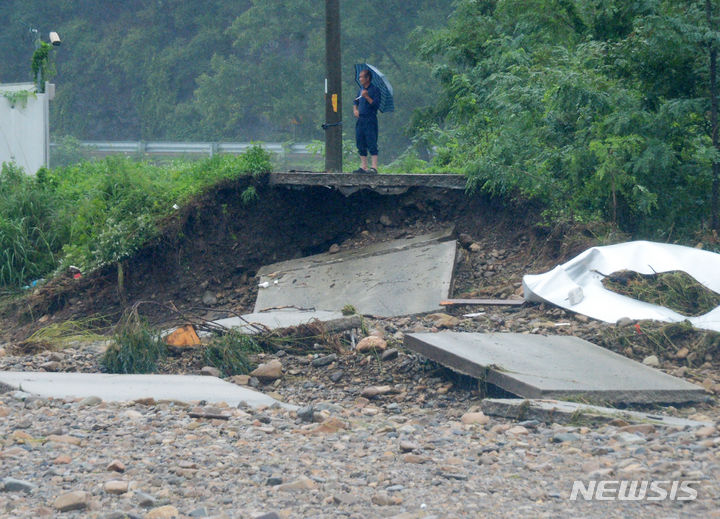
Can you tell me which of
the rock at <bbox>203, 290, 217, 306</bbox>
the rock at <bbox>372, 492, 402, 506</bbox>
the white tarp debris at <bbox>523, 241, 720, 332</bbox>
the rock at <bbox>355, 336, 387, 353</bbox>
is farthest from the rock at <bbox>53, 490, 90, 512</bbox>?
the rock at <bbox>203, 290, 217, 306</bbox>

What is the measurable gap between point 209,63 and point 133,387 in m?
29.2

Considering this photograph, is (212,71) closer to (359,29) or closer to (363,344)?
(359,29)

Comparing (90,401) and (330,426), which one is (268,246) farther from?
(330,426)

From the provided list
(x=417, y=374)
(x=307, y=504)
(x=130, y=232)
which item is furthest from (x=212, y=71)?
(x=307, y=504)

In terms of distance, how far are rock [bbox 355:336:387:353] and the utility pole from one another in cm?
450

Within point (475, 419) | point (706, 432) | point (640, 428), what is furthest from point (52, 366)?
point (706, 432)

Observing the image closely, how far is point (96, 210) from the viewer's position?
940 centimetres

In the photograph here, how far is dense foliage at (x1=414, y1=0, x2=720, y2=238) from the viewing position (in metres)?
6.74

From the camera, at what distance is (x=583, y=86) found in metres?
7.03

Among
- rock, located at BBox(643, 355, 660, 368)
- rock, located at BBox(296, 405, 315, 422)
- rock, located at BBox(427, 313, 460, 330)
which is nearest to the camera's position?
rock, located at BBox(296, 405, 315, 422)

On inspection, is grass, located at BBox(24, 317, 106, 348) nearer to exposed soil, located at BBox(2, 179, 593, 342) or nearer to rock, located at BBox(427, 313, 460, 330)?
exposed soil, located at BBox(2, 179, 593, 342)

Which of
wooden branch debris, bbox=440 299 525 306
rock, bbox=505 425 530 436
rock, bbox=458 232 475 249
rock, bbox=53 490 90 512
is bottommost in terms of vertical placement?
wooden branch debris, bbox=440 299 525 306

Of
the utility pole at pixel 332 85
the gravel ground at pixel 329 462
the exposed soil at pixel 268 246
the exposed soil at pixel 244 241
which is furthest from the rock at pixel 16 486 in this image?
the utility pole at pixel 332 85

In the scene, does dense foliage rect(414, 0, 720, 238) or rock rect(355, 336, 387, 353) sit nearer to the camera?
rock rect(355, 336, 387, 353)
